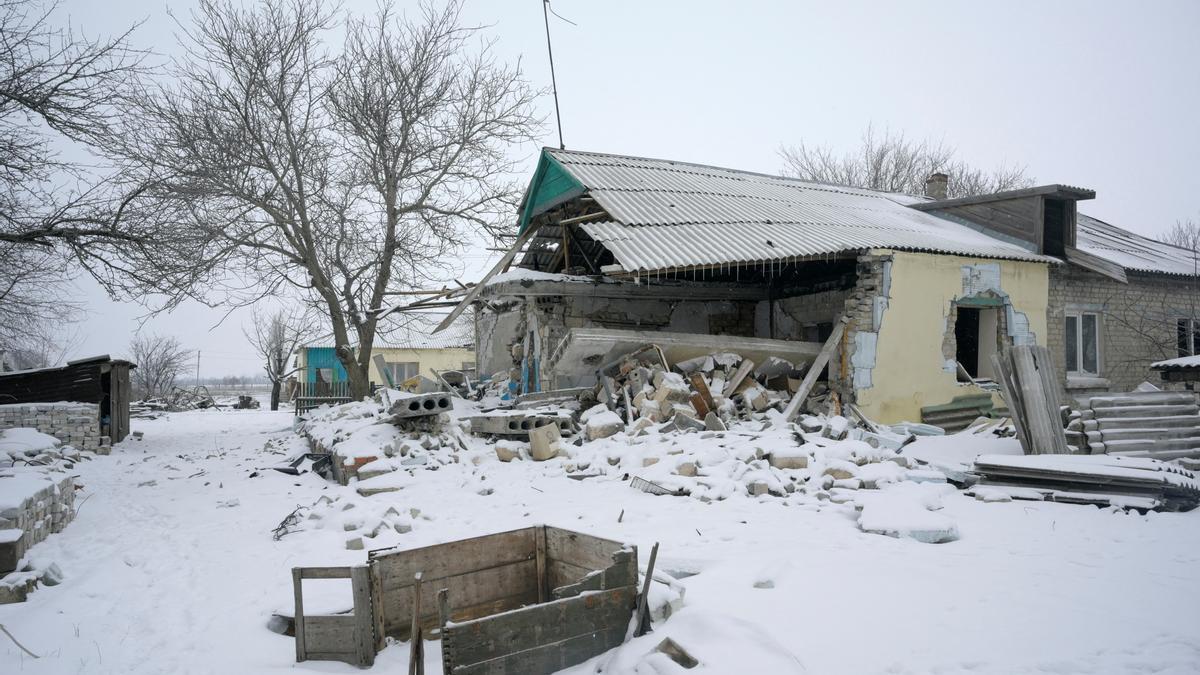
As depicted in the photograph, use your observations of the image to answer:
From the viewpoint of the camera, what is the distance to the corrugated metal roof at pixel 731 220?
10.7 m

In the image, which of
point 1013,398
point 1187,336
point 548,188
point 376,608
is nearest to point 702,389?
point 1013,398

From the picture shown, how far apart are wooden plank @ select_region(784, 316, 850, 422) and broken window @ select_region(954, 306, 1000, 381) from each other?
2.33 metres

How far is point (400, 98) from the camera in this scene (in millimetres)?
17078

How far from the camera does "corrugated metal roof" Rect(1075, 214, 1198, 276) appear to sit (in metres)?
14.4

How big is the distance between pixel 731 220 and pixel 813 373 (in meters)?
3.22

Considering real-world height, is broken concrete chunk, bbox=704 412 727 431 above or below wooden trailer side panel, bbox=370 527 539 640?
above

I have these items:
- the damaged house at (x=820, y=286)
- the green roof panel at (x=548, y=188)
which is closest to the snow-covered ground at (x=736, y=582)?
the damaged house at (x=820, y=286)

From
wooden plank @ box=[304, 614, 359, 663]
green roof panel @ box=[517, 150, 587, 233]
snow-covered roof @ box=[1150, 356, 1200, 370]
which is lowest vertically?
wooden plank @ box=[304, 614, 359, 663]

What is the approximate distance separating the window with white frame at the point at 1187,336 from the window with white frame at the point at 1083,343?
165 centimetres

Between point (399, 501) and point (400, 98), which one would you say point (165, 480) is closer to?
point (399, 501)

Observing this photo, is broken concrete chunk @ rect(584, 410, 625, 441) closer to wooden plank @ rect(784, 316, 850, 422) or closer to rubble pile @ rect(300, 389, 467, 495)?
rubble pile @ rect(300, 389, 467, 495)

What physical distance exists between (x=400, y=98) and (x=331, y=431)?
9.27 metres

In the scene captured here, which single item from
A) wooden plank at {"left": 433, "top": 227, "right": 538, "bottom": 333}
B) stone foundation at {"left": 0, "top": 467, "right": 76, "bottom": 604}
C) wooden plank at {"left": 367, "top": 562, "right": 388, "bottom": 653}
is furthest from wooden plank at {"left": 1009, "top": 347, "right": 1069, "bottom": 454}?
stone foundation at {"left": 0, "top": 467, "right": 76, "bottom": 604}

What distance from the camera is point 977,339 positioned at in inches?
559
